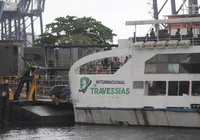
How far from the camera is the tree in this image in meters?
79.3

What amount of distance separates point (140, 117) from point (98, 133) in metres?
3.15

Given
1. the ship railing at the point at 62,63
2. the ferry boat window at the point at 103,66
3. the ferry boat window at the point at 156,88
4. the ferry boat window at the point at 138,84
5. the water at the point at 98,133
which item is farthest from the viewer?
the ship railing at the point at 62,63

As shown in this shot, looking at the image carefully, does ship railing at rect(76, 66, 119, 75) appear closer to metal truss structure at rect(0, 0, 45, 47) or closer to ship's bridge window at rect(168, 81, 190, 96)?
ship's bridge window at rect(168, 81, 190, 96)

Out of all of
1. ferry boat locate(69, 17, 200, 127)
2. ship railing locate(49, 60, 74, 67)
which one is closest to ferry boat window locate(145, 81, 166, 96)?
ferry boat locate(69, 17, 200, 127)

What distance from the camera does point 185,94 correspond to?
113ft

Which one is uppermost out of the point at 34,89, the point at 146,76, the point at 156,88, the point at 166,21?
the point at 166,21

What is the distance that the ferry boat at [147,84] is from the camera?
34500 millimetres

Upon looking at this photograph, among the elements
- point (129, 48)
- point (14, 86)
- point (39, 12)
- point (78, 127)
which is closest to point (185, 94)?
point (129, 48)

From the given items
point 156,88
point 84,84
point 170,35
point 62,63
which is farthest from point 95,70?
point 62,63

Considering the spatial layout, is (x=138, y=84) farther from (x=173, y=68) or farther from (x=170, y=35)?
(x=170, y=35)

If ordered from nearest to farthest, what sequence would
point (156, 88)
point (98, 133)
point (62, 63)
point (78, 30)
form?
point (98, 133), point (156, 88), point (62, 63), point (78, 30)

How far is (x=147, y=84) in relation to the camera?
3566cm

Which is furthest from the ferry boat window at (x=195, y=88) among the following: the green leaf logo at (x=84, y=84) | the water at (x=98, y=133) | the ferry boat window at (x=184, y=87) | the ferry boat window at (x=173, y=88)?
the green leaf logo at (x=84, y=84)

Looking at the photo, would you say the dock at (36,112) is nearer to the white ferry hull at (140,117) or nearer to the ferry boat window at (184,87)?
the white ferry hull at (140,117)
